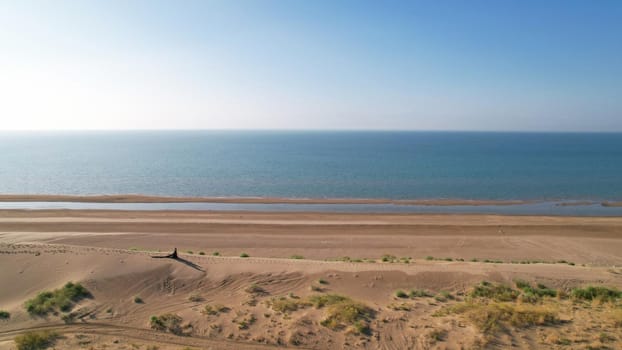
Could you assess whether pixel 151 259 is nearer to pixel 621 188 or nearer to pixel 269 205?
pixel 269 205

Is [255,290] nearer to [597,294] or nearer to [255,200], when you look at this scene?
[597,294]

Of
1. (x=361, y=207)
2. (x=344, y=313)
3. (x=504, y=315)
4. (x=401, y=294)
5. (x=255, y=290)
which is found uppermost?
(x=504, y=315)

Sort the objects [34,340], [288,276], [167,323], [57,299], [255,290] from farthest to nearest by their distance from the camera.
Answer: [288,276], [255,290], [57,299], [167,323], [34,340]

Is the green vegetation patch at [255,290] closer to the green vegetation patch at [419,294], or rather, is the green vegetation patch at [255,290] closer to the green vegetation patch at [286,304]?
the green vegetation patch at [286,304]

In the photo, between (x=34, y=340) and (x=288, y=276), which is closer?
(x=34, y=340)

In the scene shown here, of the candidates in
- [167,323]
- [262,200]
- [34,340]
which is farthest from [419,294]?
[262,200]

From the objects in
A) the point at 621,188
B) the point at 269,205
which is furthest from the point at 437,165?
the point at 269,205
